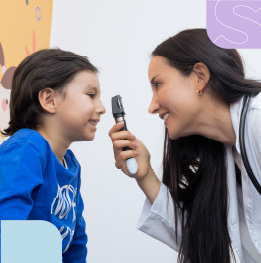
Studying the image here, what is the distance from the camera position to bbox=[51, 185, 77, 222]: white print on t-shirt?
0.99 m

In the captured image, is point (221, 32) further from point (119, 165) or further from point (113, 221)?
point (113, 221)

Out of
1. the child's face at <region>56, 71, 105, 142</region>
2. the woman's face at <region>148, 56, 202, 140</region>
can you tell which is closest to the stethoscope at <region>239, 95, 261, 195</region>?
the woman's face at <region>148, 56, 202, 140</region>

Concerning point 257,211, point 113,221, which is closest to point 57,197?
point 257,211

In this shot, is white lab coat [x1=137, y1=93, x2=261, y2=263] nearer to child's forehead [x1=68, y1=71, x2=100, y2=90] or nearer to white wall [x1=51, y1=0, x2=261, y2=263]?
child's forehead [x1=68, y1=71, x2=100, y2=90]

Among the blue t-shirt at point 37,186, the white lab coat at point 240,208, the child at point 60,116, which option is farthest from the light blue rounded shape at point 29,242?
the white lab coat at point 240,208

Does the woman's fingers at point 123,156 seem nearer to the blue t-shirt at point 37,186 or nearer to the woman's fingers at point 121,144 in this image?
the woman's fingers at point 121,144

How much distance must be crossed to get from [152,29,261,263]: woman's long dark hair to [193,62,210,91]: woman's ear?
11mm

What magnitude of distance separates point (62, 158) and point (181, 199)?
35 centimetres

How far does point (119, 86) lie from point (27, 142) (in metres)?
0.87

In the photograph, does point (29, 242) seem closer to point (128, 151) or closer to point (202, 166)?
point (128, 151)

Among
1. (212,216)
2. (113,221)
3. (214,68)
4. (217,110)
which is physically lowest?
(113,221)

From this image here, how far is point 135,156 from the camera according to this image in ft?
3.81

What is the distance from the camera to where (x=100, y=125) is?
1729 millimetres

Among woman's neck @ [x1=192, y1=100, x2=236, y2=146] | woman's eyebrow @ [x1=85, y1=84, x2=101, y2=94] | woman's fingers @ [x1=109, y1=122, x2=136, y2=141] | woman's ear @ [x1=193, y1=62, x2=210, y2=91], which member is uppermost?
woman's ear @ [x1=193, y1=62, x2=210, y2=91]
